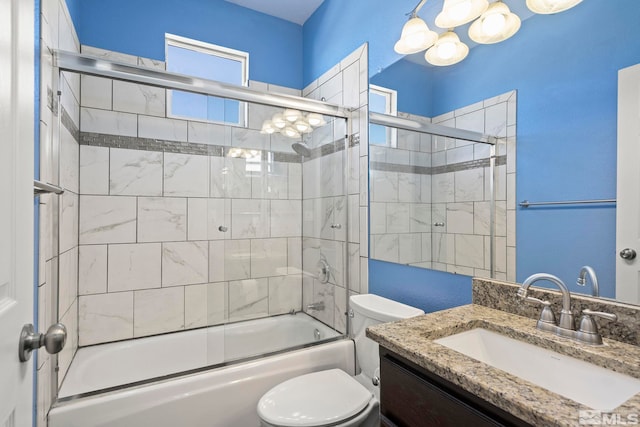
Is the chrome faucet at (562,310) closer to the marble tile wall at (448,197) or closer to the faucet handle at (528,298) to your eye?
the faucet handle at (528,298)

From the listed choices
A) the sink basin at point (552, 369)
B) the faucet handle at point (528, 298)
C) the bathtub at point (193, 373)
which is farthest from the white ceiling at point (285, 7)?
the sink basin at point (552, 369)

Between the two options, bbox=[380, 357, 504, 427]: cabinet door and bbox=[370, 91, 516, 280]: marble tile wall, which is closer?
bbox=[380, 357, 504, 427]: cabinet door

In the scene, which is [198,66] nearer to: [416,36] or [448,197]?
[416,36]

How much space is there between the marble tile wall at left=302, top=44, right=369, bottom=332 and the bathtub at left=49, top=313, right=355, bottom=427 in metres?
0.22

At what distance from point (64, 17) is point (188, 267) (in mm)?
1660

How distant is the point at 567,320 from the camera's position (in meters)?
0.96

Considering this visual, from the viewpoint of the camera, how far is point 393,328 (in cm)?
103

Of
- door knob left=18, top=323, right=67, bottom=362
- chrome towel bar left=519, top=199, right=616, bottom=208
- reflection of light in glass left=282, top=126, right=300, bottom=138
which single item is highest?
reflection of light in glass left=282, top=126, right=300, bottom=138

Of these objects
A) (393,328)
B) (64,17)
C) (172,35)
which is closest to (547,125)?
(393,328)

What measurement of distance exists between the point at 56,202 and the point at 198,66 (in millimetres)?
1572

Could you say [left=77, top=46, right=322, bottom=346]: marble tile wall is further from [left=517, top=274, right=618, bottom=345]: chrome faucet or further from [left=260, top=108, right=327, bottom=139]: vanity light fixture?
[left=517, top=274, right=618, bottom=345]: chrome faucet

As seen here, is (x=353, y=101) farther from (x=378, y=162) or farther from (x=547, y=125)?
(x=547, y=125)

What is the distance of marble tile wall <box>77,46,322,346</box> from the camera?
Result: 6.82 ft

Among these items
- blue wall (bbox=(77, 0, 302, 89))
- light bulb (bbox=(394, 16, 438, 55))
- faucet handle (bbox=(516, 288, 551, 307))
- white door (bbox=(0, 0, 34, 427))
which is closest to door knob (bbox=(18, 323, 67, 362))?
white door (bbox=(0, 0, 34, 427))
